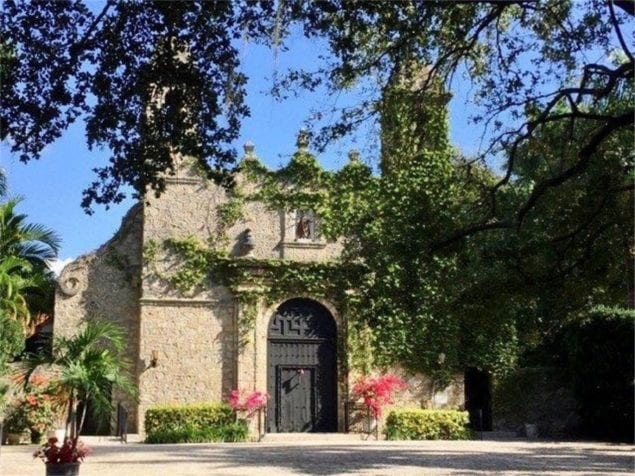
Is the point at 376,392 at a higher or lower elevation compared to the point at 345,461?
higher

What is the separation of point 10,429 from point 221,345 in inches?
206

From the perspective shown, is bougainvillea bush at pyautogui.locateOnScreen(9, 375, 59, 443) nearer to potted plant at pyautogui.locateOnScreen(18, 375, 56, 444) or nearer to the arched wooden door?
potted plant at pyautogui.locateOnScreen(18, 375, 56, 444)

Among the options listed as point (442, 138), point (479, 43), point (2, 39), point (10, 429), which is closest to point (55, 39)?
point (2, 39)

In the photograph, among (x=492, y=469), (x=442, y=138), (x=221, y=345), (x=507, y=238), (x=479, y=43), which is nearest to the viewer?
(x=492, y=469)

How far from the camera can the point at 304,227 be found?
21484 millimetres

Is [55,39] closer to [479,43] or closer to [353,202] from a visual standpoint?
[479,43]

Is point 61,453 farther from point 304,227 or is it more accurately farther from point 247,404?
point 304,227

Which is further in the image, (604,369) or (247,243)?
(247,243)

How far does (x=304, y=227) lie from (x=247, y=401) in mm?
4747

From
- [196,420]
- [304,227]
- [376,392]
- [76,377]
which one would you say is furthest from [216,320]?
[76,377]

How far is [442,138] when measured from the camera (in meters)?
21.7

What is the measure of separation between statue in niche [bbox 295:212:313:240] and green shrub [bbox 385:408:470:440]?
497 cm

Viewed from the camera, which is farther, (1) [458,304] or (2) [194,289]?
(2) [194,289]

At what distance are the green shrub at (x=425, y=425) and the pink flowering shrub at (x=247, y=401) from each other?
3.00m
